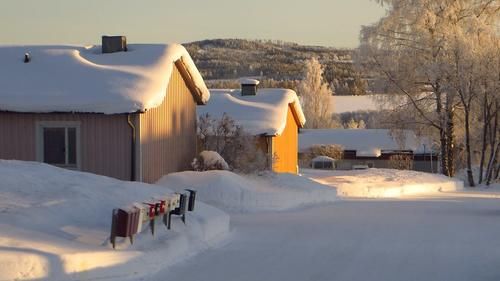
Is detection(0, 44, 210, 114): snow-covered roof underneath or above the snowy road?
above

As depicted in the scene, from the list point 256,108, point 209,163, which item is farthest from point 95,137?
point 256,108

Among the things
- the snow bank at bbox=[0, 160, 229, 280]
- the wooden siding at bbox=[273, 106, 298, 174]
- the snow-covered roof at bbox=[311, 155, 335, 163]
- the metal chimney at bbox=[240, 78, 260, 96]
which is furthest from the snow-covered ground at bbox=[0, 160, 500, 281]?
the snow-covered roof at bbox=[311, 155, 335, 163]

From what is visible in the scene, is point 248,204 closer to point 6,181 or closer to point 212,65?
point 6,181

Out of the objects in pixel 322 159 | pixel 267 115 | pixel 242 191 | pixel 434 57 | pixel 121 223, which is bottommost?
pixel 322 159

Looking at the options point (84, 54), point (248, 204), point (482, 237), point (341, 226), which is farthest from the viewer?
point (84, 54)

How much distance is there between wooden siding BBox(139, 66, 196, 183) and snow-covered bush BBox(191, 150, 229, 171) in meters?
0.48

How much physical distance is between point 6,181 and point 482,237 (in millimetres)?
8465

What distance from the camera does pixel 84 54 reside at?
23.5m

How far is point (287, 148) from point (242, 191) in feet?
55.7

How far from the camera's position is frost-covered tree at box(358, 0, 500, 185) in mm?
36156

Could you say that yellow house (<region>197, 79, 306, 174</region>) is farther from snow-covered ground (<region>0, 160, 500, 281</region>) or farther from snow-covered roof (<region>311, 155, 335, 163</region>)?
snow-covered roof (<region>311, 155, 335, 163</region>)

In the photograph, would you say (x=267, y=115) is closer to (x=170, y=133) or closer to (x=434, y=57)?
(x=434, y=57)

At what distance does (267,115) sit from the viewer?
108ft

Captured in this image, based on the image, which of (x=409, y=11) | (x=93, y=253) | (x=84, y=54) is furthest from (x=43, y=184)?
(x=409, y=11)
